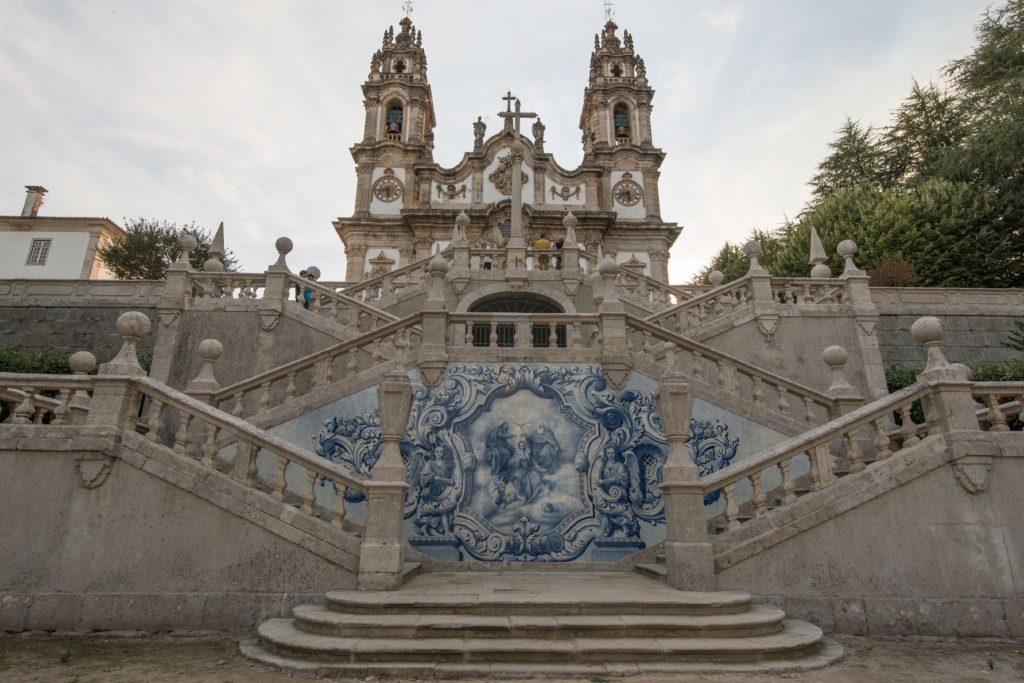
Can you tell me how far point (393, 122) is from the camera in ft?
122

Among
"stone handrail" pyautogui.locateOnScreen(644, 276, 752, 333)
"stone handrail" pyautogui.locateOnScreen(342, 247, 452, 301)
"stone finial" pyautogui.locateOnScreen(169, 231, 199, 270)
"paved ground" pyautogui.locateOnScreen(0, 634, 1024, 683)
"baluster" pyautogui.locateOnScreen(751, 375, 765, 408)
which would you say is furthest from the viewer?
"stone handrail" pyautogui.locateOnScreen(342, 247, 452, 301)

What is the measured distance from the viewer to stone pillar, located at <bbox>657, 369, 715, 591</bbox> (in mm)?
6578

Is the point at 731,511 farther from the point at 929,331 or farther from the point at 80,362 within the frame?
the point at 80,362

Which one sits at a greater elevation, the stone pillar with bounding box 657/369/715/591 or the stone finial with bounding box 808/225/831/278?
the stone finial with bounding box 808/225/831/278

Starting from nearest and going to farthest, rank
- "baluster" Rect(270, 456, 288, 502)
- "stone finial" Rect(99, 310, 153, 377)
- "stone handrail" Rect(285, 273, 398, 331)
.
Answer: "baluster" Rect(270, 456, 288, 502), "stone finial" Rect(99, 310, 153, 377), "stone handrail" Rect(285, 273, 398, 331)

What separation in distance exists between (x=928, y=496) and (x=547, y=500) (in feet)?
16.1

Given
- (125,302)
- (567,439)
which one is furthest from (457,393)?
(125,302)

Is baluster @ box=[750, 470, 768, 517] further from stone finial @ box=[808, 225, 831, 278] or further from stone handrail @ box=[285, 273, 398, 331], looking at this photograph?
stone finial @ box=[808, 225, 831, 278]

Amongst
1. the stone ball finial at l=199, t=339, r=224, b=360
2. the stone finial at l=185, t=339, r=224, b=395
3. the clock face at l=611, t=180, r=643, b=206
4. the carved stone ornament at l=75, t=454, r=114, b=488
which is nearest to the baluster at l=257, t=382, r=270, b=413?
the stone finial at l=185, t=339, r=224, b=395

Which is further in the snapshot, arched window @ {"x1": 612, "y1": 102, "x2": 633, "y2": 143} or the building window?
arched window @ {"x1": 612, "y1": 102, "x2": 633, "y2": 143}

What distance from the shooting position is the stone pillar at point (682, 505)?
6578mm

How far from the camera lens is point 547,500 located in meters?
8.69

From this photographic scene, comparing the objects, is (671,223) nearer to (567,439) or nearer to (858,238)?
(858,238)

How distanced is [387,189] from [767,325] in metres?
26.7
